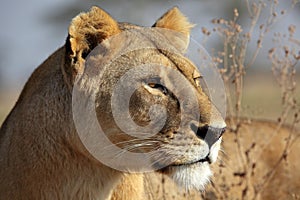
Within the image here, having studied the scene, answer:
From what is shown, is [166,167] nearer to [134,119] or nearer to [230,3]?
[134,119]

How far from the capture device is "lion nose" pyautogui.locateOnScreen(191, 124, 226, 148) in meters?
3.51

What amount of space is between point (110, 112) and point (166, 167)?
0.37 metres

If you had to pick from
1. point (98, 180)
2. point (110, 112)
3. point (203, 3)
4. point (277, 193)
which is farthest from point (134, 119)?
point (203, 3)

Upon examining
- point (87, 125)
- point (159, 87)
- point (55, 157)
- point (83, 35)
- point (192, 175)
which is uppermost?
point (83, 35)

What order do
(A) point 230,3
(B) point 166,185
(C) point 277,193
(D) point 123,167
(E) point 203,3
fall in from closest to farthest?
(D) point 123,167 < (B) point 166,185 < (C) point 277,193 < (E) point 203,3 < (A) point 230,3

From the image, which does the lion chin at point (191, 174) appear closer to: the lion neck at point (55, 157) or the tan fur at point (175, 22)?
the lion neck at point (55, 157)

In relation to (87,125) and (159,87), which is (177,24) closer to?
(159,87)

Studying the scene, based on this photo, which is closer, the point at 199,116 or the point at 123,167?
the point at 199,116

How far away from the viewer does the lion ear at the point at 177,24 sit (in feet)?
13.7

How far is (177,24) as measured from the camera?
4.25 metres

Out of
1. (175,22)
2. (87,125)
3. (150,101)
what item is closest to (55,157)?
(87,125)

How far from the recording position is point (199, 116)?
358cm

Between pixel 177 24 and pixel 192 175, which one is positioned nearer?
pixel 192 175

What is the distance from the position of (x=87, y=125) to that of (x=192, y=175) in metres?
0.55
